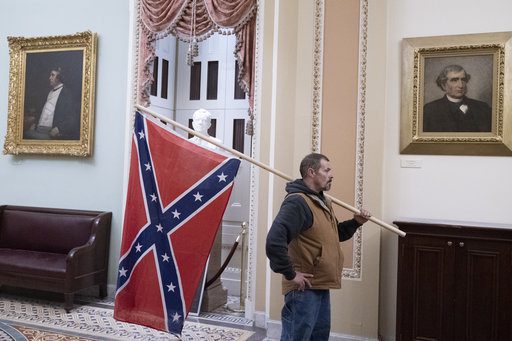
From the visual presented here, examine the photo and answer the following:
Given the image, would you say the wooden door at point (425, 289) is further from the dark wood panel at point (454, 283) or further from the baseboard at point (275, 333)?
the baseboard at point (275, 333)

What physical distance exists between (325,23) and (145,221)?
2.22 meters

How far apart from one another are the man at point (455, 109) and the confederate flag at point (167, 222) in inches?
73.1

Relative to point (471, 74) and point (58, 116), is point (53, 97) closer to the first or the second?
point (58, 116)

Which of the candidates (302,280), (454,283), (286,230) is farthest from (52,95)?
(454,283)

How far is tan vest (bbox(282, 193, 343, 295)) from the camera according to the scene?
259 cm

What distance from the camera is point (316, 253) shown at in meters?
2.61

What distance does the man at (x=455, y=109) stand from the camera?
378cm

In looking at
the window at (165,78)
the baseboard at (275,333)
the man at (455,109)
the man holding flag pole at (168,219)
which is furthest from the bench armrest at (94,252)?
the man at (455,109)

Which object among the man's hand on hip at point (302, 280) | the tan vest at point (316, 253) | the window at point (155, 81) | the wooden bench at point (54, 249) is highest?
the window at point (155, 81)

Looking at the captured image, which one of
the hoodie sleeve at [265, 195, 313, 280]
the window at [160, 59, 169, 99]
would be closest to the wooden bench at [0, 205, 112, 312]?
the window at [160, 59, 169, 99]

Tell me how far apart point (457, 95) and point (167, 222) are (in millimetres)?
2478

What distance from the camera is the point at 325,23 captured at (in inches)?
158

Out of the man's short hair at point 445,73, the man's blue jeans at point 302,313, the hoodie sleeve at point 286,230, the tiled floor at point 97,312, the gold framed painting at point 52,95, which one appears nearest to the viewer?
the hoodie sleeve at point 286,230

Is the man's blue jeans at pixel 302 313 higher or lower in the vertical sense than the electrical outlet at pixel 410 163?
lower
